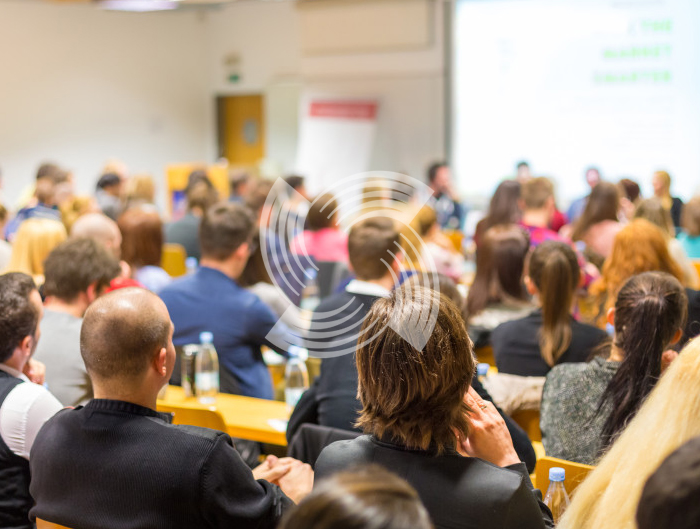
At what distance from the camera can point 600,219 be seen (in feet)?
18.0

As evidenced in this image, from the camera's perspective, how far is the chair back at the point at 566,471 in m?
2.06

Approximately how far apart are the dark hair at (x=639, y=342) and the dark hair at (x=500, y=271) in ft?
4.32

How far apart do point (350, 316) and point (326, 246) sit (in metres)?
2.48

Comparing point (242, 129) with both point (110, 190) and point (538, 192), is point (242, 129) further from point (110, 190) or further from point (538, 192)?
point (538, 192)

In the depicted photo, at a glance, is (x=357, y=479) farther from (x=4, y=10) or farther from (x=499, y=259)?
(x=4, y=10)

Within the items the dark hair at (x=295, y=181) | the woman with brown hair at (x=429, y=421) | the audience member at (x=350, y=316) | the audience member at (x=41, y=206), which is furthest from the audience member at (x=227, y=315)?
the dark hair at (x=295, y=181)

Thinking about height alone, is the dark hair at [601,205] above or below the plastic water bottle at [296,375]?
above

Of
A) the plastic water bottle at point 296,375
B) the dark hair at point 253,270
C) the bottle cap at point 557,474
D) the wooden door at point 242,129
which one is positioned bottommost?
the plastic water bottle at point 296,375

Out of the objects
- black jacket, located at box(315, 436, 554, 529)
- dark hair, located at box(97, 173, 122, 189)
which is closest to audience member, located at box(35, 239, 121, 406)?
black jacket, located at box(315, 436, 554, 529)

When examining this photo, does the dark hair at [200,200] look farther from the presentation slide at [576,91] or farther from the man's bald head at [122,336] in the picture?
the man's bald head at [122,336]

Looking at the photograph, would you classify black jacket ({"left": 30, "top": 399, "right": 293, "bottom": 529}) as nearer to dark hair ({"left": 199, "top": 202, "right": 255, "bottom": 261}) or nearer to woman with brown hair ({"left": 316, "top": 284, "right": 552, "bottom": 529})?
woman with brown hair ({"left": 316, "top": 284, "right": 552, "bottom": 529})

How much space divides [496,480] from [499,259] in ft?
7.44

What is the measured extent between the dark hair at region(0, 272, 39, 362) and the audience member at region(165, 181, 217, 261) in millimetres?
3637

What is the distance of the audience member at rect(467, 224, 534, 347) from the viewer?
3615mm
